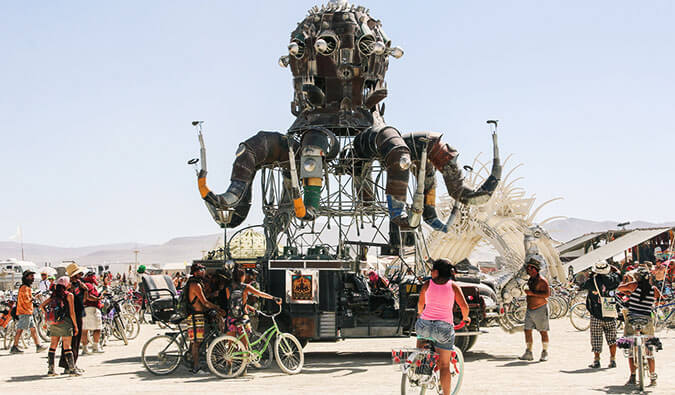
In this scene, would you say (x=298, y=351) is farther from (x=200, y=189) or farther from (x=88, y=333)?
(x=88, y=333)

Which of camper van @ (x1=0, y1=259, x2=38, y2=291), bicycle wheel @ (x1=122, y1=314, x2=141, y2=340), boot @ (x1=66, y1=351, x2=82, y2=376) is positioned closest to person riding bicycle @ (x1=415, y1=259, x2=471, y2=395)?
boot @ (x1=66, y1=351, x2=82, y2=376)

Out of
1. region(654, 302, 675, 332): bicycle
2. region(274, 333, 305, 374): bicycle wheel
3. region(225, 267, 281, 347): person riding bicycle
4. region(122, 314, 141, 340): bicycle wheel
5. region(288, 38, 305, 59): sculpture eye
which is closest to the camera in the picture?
region(225, 267, 281, 347): person riding bicycle

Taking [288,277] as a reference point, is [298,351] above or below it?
below

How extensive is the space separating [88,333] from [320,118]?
7.08 m

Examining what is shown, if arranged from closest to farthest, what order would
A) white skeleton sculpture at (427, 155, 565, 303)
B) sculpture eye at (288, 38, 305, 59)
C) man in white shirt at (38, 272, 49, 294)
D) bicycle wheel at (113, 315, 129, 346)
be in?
sculpture eye at (288, 38, 305, 59)
bicycle wheel at (113, 315, 129, 346)
man in white shirt at (38, 272, 49, 294)
white skeleton sculpture at (427, 155, 565, 303)

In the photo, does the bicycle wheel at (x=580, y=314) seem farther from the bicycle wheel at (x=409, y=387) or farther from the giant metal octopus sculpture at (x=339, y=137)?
the bicycle wheel at (x=409, y=387)

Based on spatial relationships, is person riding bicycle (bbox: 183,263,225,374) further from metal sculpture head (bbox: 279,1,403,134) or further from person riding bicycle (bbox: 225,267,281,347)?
metal sculpture head (bbox: 279,1,403,134)

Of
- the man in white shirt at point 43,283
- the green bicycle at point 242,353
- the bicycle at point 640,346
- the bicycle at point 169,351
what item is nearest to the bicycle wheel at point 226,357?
the green bicycle at point 242,353

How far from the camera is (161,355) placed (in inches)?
501

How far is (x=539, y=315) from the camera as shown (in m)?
14.1

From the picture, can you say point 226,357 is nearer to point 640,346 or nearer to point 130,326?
point 640,346

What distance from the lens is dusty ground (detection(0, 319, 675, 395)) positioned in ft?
36.2

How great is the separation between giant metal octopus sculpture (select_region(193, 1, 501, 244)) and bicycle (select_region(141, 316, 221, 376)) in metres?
4.11

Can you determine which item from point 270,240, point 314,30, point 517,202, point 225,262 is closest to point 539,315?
point 225,262
